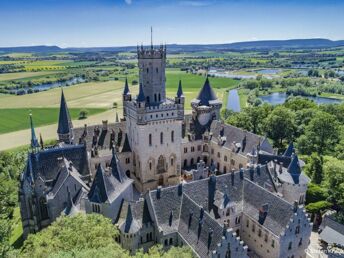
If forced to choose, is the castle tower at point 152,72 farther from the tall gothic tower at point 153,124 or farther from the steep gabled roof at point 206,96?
the steep gabled roof at point 206,96

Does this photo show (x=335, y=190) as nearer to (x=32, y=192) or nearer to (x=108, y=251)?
(x=108, y=251)

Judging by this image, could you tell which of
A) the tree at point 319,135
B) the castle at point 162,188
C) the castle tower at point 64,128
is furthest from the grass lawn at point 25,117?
the tree at point 319,135

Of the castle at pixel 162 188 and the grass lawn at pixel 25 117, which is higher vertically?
the castle at pixel 162 188

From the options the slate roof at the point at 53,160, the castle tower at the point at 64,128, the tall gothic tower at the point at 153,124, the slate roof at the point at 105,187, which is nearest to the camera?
the slate roof at the point at 105,187

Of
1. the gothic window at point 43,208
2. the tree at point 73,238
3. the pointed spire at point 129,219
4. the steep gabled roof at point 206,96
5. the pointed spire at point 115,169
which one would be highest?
the steep gabled roof at point 206,96

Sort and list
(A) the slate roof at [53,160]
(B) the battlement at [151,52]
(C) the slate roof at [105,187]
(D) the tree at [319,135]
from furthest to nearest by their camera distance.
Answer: (D) the tree at [319,135] → (B) the battlement at [151,52] → (A) the slate roof at [53,160] → (C) the slate roof at [105,187]

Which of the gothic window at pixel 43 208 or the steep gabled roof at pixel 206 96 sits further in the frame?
the steep gabled roof at pixel 206 96
